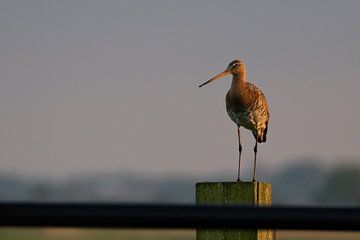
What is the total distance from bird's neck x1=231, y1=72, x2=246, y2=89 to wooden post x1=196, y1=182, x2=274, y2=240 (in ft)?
30.4

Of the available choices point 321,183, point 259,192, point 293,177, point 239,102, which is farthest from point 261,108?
point 293,177

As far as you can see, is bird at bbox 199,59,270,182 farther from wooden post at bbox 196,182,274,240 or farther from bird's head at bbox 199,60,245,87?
wooden post at bbox 196,182,274,240

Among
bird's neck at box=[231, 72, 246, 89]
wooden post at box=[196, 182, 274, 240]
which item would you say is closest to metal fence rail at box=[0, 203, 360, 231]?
wooden post at box=[196, 182, 274, 240]

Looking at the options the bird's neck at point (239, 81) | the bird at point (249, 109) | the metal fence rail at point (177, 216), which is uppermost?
the bird's neck at point (239, 81)

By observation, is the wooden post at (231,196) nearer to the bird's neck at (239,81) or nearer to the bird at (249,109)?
the bird at (249,109)

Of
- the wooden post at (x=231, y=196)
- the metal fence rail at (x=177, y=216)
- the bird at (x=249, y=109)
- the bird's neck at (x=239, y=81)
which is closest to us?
the metal fence rail at (x=177, y=216)

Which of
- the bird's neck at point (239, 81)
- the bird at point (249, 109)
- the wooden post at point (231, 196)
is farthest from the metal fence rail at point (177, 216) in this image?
the bird's neck at point (239, 81)

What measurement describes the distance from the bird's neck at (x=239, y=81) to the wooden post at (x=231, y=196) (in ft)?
30.4

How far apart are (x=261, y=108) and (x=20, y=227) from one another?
1346cm

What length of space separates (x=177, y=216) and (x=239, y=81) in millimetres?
14382

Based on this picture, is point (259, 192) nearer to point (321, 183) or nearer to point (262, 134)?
point (262, 134)

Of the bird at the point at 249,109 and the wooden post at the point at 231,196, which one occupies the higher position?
the bird at the point at 249,109

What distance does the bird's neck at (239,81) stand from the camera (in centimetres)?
1584

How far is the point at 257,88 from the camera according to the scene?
51.7 ft
